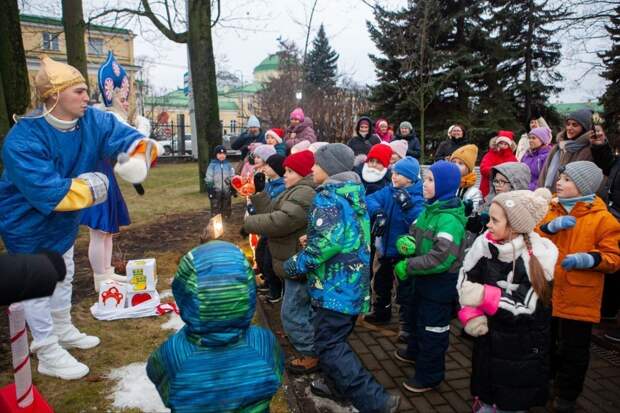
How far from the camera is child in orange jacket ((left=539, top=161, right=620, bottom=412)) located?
297cm

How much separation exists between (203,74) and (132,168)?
8.92m

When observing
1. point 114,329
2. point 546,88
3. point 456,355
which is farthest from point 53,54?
point 456,355

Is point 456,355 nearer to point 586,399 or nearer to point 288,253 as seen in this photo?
point 586,399

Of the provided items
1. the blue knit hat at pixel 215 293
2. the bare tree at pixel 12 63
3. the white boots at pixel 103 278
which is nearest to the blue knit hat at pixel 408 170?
the blue knit hat at pixel 215 293

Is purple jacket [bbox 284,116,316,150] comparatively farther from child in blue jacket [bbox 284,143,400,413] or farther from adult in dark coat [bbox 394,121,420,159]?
child in blue jacket [bbox 284,143,400,413]

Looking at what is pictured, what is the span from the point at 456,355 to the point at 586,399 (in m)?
1.00

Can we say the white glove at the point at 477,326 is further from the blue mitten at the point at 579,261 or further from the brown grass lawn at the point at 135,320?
the brown grass lawn at the point at 135,320

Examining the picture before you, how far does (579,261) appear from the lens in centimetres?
280

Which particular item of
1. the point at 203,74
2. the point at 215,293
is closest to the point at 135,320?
the point at 215,293

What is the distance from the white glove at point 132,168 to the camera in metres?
3.10

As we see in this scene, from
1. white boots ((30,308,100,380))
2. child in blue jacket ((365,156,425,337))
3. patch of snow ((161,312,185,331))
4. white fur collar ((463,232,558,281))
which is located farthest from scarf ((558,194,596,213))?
white boots ((30,308,100,380))

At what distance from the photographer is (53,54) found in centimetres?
3262

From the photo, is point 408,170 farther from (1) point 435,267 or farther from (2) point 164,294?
(2) point 164,294

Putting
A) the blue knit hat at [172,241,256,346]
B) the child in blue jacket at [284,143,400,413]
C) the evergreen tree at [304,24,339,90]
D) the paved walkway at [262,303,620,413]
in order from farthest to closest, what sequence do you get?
the evergreen tree at [304,24,339,90], the paved walkway at [262,303,620,413], the child in blue jacket at [284,143,400,413], the blue knit hat at [172,241,256,346]
